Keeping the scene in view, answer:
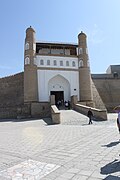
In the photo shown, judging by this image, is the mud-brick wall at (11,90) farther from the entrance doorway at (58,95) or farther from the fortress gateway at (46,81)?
the entrance doorway at (58,95)

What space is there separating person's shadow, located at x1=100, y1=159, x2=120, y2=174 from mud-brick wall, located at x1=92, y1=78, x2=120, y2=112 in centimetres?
3033

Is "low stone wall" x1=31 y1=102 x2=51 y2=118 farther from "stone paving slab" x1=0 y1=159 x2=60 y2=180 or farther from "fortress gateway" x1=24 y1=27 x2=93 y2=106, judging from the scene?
"stone paving slab" x1=0 y1=159 x2=60 y2=180

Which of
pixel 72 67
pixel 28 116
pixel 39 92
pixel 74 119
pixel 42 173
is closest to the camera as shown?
pixel 42 173

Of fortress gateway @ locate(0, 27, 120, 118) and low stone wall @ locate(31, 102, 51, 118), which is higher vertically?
fortress gateway @ locate(0, 27, 120, 118)

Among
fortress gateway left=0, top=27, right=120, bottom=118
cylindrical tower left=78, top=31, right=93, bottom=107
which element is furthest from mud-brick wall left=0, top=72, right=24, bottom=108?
cylindrical tower left=78, top=31, right=93, bottom=107

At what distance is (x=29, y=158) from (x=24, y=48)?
23466 mm

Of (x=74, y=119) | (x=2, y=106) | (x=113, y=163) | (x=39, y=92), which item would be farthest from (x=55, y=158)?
(x=2, y=106)

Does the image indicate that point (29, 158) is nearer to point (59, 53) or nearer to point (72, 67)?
point (72, 67)

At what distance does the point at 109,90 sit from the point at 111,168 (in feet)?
108

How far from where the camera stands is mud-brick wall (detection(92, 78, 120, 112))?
35.1 metres

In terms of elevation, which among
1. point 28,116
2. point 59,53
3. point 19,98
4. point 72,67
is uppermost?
point 59,53

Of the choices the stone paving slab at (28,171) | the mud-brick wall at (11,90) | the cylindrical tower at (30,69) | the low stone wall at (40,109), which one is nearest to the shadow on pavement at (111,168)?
the stone paving slab at (28,171)

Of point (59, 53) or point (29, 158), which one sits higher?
point (59, 53)

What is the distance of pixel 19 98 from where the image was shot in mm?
27297
